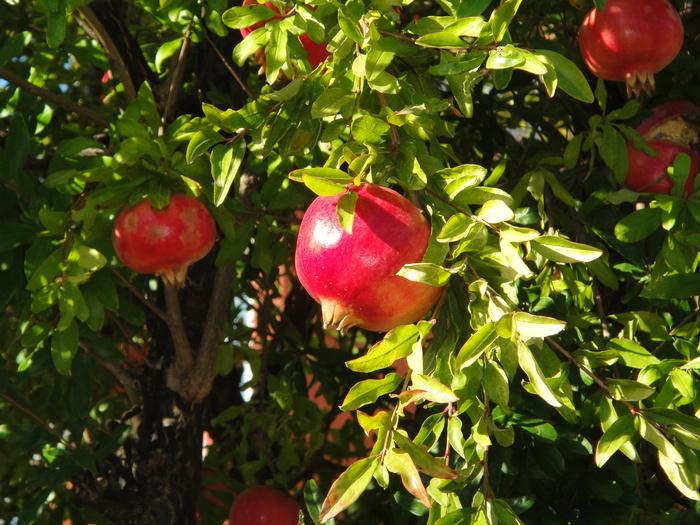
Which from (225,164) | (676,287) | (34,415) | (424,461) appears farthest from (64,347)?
(676,287)

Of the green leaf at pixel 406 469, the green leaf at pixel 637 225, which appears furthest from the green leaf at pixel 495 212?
the green leaf at pixel 637 225

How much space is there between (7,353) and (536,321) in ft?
4.76

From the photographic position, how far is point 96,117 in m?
1.67

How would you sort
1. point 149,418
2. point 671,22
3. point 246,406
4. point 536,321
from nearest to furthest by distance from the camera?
1. point 536,321
2. point 671,22
3. point 149,418
4. point 246,406

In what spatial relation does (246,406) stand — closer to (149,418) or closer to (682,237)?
(149,418)

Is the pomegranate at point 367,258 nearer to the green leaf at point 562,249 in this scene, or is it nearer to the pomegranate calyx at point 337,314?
the pomegranate calyx at point 337,314

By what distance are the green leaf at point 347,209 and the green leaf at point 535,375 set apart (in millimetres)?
217

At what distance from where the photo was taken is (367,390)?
95cm

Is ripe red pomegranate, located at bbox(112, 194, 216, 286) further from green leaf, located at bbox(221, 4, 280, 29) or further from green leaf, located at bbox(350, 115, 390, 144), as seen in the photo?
green leaf, located at bbox(350, 115, 390, 144)

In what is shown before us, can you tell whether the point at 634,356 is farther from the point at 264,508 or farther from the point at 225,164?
the point at 264,508

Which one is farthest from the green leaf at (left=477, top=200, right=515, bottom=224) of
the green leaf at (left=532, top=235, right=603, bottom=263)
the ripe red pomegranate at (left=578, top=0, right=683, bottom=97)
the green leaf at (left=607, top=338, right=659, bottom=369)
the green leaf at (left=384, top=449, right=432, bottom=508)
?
the ripe red pomegranate at (left=578, top=0, right=683, bottom=97)

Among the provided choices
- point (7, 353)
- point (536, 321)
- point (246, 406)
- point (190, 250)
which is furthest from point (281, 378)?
point (536, 321)

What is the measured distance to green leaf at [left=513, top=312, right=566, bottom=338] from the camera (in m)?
0.83

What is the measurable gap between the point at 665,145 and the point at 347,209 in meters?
0.96
